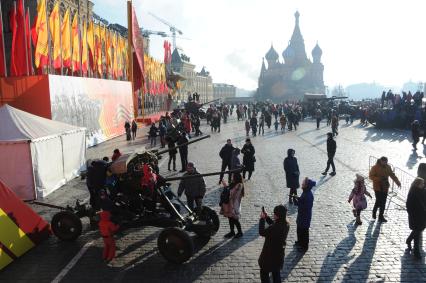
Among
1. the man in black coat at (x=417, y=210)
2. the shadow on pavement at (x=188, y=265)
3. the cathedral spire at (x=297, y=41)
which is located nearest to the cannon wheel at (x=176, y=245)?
the shadow on pavement at (x=188, y=265)

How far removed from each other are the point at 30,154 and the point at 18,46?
9.07 meters

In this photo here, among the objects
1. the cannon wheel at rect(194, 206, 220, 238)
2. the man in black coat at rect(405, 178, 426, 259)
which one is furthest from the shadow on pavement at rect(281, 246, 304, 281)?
the man in black coat at rect(405, 178, 426, 259)

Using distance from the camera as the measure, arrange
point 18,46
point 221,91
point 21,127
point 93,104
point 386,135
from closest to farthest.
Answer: point 21,127, point 18,46, point 93,104, point 386,135, point 221,91

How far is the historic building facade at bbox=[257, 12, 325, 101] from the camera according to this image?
13262 centimetres

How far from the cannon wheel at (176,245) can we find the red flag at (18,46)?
1501 cm

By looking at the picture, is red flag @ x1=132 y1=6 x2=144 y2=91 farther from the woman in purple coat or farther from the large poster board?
the woman in purple coat

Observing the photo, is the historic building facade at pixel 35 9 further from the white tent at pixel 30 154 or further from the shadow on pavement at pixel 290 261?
the shadow on pavement at pixel 290 261

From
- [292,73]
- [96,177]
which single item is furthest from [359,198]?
Result: [292,73]

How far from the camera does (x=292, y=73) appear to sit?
135250 millimetres

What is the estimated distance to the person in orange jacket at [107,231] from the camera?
7.49 meters

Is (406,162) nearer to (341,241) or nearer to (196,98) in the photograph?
(341,241)

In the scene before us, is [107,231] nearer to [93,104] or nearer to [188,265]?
[188,265]

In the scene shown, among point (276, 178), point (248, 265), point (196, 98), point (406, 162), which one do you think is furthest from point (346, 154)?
point (196, 98)

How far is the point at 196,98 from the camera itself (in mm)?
46719
